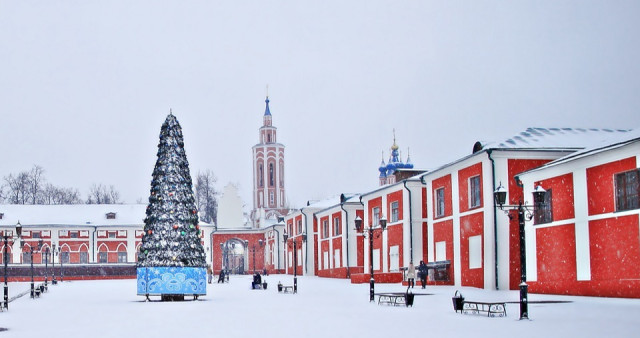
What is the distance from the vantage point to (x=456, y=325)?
15797 mm

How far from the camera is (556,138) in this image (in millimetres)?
32562

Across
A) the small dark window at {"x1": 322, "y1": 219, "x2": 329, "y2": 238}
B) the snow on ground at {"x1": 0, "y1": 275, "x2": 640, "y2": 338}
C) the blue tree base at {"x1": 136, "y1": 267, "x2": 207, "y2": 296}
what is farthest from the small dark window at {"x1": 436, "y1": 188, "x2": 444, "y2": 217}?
the small dark window at {"x1": 322, "y1": 219, "x2": 329, "y2": 238}

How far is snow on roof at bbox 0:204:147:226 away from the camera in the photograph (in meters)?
80.6

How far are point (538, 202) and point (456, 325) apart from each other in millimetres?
4142

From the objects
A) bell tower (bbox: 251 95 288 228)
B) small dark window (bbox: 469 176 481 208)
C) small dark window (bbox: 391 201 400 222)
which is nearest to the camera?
small dark window (bbox: 469 176 481 208)

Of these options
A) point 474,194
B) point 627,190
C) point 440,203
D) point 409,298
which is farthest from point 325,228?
point 409,298

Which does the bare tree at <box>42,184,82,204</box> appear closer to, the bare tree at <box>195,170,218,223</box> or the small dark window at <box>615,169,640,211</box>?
the bare tree at <box>195,170,218,223</box>

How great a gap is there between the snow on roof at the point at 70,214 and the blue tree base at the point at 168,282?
2115 inches

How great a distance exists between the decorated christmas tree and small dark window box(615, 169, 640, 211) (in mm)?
13861

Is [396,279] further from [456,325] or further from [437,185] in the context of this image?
[456,325]

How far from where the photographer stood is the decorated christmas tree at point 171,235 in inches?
1118

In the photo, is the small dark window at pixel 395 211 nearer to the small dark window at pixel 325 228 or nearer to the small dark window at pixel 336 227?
the small dark window at pixel 336 227

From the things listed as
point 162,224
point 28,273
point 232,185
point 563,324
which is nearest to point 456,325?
point 563,324

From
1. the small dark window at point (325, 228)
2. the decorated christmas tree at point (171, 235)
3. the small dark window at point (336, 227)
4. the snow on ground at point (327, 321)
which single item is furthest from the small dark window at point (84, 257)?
the snow on ground at point (327, 321)
